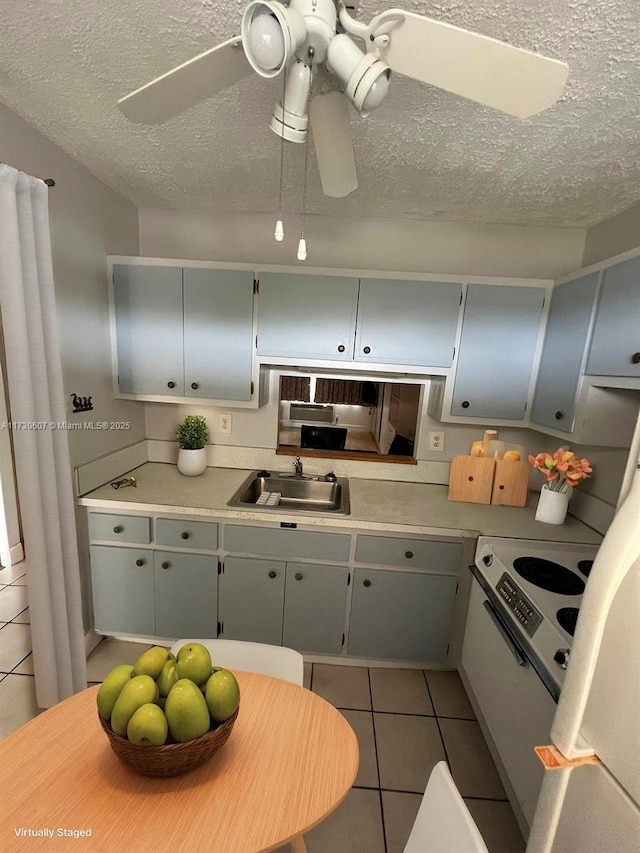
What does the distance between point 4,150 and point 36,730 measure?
6.24 feet

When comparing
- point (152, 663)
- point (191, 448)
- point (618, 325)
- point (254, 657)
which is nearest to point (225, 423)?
point (191, 448)

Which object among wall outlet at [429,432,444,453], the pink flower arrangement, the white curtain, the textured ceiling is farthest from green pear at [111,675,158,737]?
wall outlet at [429,432,444,453]

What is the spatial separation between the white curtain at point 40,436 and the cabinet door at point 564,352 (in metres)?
2.27

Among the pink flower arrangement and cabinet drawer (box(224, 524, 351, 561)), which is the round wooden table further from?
the pink flower arrangement

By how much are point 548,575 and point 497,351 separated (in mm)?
1144

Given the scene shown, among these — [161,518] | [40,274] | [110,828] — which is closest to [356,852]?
[110,828]

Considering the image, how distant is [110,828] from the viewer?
2.27 feet

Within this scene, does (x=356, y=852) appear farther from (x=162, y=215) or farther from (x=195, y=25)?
(x=162, y=215)

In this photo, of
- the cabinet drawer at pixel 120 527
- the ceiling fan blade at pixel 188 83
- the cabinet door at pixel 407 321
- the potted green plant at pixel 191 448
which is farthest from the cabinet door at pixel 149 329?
the ceiling fan blade at pixel 188 83

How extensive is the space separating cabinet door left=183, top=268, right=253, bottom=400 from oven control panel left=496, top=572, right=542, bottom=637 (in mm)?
1546

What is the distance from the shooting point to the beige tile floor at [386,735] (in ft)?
4.56

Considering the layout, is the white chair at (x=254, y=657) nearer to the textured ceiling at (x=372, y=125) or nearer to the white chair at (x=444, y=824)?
the white chair at (x=444, y=824)

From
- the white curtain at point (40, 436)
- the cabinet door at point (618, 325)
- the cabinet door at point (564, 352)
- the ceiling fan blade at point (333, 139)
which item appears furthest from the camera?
the cabinet door at point (564, 352)

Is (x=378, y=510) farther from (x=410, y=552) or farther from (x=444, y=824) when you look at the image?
(x=444, y=824)
